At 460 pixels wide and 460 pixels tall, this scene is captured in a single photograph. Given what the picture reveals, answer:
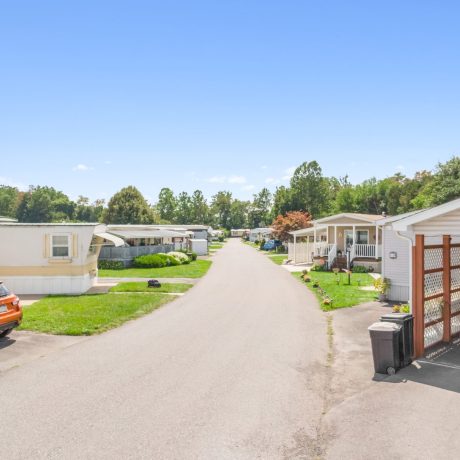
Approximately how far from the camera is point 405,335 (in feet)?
29.5

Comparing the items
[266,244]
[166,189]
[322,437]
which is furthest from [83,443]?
[166,189]

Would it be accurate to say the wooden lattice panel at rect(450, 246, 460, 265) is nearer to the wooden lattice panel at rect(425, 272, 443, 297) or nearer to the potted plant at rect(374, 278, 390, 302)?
the wooden lattice panel at rect(425, 272, 443, 297)

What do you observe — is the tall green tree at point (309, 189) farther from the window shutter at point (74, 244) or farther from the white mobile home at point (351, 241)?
the window shutter at point (74, 244)

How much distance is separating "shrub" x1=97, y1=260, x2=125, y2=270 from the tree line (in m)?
29.3

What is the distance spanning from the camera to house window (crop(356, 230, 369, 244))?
32.2 metres

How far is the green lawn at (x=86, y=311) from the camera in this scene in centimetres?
1259

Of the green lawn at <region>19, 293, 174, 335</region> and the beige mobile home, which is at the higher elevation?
the beige mobile home

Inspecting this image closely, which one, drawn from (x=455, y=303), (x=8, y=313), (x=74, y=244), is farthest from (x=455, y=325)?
(x=74, y=244)

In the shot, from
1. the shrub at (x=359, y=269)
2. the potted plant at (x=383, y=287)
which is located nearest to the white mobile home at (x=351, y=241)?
the shrub at (x=359, y=269)

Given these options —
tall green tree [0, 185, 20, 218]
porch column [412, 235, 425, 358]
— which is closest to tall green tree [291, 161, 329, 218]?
porch column [412, 235, 425, 358]

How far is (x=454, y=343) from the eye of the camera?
10.5 meters

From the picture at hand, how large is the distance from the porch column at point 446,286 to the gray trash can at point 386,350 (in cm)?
252

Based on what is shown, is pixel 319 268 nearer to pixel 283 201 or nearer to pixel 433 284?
pixel 433 284

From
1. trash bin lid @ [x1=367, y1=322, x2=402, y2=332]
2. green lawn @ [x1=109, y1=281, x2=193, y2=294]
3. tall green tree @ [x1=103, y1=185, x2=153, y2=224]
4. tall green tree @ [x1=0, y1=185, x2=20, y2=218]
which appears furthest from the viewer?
tall green tree @ [x1=0, y1=185, x2=20, y2=218]
